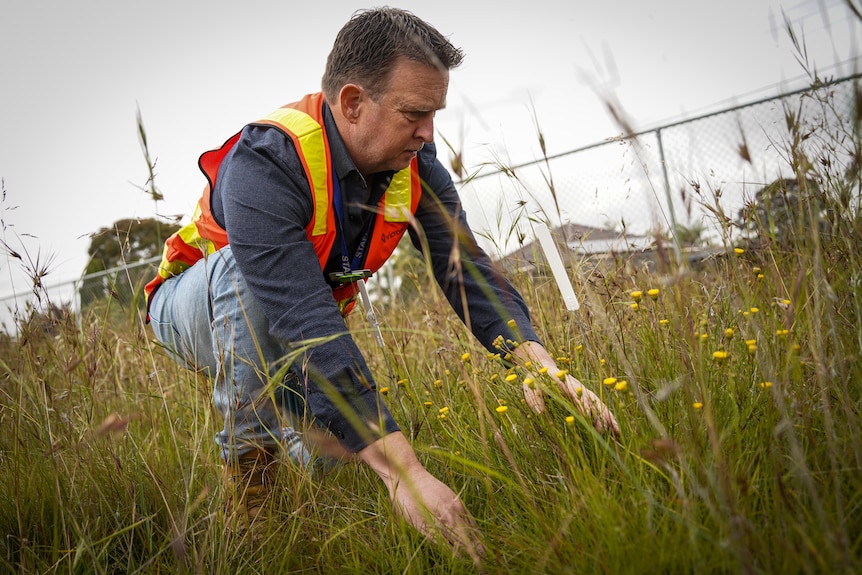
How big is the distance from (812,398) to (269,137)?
1634mm

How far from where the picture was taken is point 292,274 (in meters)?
1.74

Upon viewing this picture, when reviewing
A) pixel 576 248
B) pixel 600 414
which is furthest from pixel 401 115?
pixel 600 414

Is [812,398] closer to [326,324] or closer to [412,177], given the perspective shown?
[326,324]

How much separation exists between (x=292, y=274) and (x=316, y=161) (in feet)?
1.43

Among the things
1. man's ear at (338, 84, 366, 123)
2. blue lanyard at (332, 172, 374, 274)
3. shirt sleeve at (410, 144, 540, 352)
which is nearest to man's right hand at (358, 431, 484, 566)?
shirt sleeve at (410, 144, 540, 352)

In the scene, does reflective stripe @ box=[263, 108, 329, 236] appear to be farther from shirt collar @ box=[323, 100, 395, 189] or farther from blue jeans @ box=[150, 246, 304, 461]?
blue jeans @ box=[150, 246, 304, 461]

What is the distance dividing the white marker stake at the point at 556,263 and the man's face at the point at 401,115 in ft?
1.65

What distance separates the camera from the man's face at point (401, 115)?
192 cm

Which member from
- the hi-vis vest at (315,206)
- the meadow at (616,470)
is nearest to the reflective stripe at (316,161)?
the hi-vis vest at (315,206)

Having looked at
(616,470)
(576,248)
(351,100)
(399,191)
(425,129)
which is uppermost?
(351,100)

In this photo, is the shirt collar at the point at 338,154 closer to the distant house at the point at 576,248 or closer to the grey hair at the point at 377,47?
the grey hair at the point at 377,47

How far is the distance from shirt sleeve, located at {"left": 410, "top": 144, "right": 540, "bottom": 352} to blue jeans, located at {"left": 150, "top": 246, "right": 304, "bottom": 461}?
0.64 meters

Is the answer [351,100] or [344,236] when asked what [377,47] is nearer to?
[351,100]

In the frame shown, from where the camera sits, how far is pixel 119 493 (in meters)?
1.85
